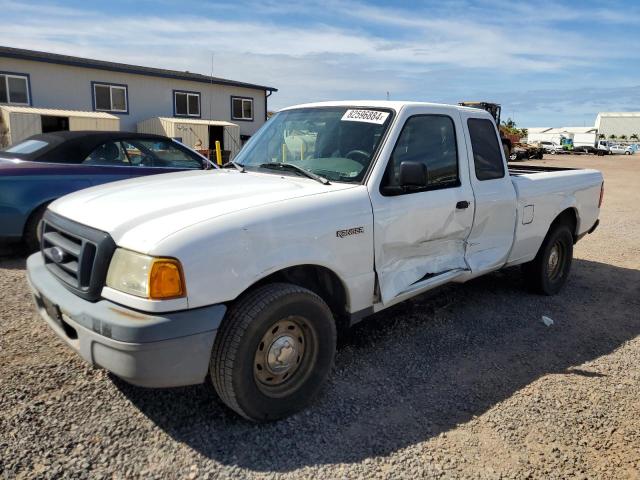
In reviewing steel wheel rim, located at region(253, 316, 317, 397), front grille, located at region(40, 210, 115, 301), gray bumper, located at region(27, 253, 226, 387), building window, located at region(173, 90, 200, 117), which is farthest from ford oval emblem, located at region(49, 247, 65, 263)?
building window, located at region(173, 90, 200, 117)

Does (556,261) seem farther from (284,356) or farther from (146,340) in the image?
(146,340)

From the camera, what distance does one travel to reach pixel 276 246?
2836 mm

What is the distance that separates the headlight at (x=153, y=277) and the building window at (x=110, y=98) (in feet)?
71.1

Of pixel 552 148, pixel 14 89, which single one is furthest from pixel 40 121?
pixel 552 148

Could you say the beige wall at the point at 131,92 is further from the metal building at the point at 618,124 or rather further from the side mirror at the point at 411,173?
the metal building at the point at 618,124

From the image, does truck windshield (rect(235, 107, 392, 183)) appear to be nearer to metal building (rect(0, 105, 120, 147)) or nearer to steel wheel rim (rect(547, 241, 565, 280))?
steel wheel rim (rect(547, 241, 565, 280))

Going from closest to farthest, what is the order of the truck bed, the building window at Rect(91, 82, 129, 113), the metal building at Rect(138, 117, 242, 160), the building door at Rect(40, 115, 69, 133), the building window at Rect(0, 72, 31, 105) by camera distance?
the truck bed → the building window at Rect(0, 72, 31, 105) → the building door at Rect(40, 115, 69, 133) → the building window at Rect(91, 82, 129, 113) → the metal building at Rect(138, 117, 242, 160)

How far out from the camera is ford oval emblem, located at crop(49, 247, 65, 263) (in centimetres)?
298

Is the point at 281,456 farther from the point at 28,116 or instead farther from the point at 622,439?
the point at 28,116

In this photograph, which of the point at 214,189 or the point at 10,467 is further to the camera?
the point at 214,189

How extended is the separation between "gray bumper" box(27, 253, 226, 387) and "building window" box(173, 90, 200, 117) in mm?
23275

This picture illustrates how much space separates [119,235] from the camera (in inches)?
104

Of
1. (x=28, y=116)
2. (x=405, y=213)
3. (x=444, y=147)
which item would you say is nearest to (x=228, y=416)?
(x=405, y=213)

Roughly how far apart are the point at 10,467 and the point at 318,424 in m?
1.60
